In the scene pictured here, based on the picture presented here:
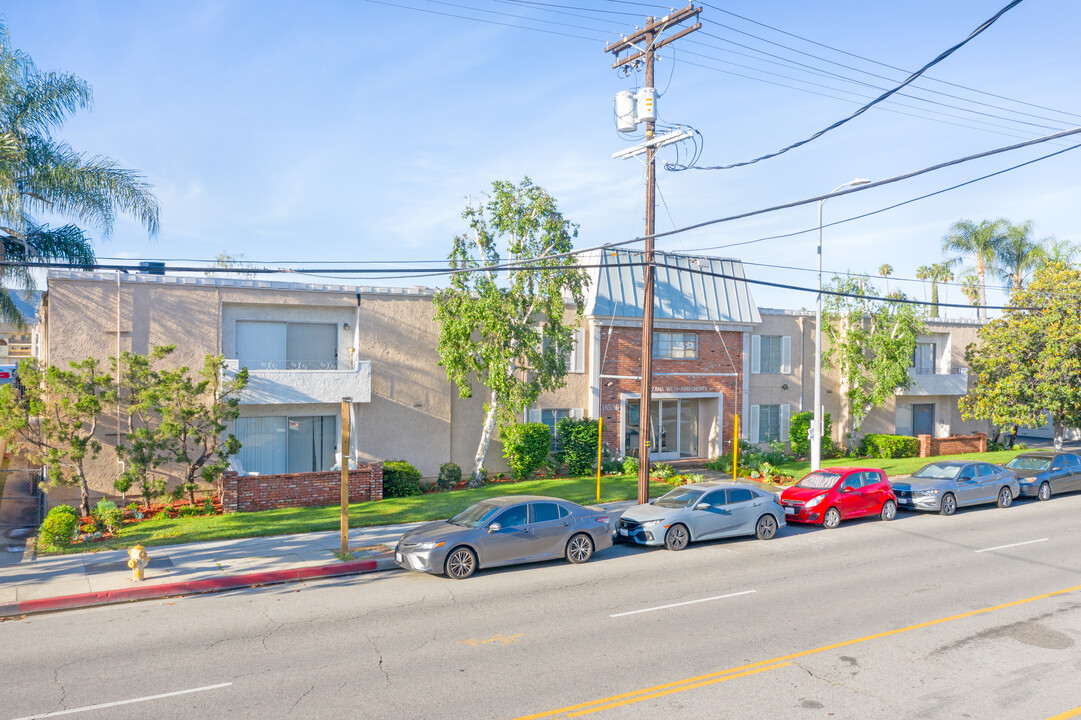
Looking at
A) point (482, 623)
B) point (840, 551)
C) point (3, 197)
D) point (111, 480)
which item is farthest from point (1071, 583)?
point (3, 197)

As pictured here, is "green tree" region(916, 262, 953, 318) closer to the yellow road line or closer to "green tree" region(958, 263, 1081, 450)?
"green tree" region(958, 263, 1081, 450)

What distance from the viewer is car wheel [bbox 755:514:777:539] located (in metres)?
17.3

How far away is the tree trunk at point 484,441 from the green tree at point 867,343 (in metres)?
16.1

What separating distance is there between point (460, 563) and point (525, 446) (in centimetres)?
1083

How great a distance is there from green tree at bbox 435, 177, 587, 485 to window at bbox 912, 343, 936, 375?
21.0m

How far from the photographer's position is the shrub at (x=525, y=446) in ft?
77.9

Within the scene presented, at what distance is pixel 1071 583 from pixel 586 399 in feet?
51.4

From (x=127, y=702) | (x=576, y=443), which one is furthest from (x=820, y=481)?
(x=127, y=702)

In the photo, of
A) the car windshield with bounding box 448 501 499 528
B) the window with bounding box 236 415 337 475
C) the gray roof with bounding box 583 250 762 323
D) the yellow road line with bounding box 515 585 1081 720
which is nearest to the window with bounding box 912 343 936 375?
the gray roof with bounding box 583 250 762 323

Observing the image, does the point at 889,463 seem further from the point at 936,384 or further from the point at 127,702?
the point at 127,702

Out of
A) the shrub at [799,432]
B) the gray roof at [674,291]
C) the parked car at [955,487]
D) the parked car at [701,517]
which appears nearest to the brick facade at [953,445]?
the shrub at [799,432]

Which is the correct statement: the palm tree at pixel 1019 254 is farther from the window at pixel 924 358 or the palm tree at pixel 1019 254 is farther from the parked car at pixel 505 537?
the parked car at pixel 505 537

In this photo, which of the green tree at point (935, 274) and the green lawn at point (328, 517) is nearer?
the green lawn at point (328, 517)

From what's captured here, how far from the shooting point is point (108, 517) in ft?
55.0
